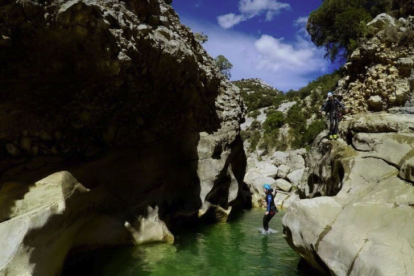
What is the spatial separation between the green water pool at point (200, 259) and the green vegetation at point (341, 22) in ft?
34.3

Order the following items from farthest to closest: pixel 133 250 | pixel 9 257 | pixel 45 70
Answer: pixel 133 250 → pixel 45 70 → pixel 9 257

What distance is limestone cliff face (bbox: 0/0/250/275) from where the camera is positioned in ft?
26.4

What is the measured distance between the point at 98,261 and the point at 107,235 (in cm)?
127

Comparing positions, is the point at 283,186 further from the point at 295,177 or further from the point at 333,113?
the point at 333,113

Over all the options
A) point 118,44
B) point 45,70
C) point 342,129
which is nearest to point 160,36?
point 118,44

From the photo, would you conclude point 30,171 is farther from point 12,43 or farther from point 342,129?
point 342,129

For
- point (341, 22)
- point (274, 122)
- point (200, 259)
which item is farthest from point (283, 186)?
point (274, 122)

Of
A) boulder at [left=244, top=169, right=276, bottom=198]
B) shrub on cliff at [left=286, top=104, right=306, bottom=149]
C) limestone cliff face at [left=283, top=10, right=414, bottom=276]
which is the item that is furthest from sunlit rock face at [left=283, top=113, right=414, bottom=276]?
shrub on cliff at [left=286, top=104, right=306, bottom=149]

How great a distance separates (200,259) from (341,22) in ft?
51.3

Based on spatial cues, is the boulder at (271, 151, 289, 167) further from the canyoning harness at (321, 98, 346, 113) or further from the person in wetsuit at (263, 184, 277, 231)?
the canyoning harness at (321, 98, 346, 113)

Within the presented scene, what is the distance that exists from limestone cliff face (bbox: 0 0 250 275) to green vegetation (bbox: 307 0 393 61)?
880cm

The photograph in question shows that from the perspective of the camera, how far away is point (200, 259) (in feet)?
35.7

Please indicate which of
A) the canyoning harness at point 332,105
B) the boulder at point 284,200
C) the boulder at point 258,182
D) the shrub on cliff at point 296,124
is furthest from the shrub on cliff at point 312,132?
the canyoning harness at point 332,105

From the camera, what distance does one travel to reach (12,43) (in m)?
8.24
